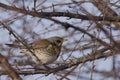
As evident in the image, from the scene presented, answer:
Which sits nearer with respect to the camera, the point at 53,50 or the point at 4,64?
the point at 4,64

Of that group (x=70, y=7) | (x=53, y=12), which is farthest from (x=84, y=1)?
(x=53, y=12)

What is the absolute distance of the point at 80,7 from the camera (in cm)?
267

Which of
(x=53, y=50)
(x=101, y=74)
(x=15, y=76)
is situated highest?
(x=15, y=76)

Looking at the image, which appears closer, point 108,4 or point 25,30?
point 108,4

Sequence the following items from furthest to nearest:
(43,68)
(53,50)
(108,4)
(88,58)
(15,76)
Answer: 1. (53,50)
2. (108,4)
3. (43,68)
4. (88,58)
5. (15,76)

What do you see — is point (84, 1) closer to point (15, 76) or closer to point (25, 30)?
point (25, 30)

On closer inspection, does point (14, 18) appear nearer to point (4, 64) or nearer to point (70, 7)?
point (70, 7)

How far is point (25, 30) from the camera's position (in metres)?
3.35

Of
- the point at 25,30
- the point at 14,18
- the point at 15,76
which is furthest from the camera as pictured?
the point at 25,30

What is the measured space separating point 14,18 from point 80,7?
2.39 feet

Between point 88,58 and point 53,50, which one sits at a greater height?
point 88,58

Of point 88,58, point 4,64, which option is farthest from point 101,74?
point 4,64

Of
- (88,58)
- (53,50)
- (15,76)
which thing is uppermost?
(15,76)

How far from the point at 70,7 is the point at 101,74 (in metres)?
0.75
